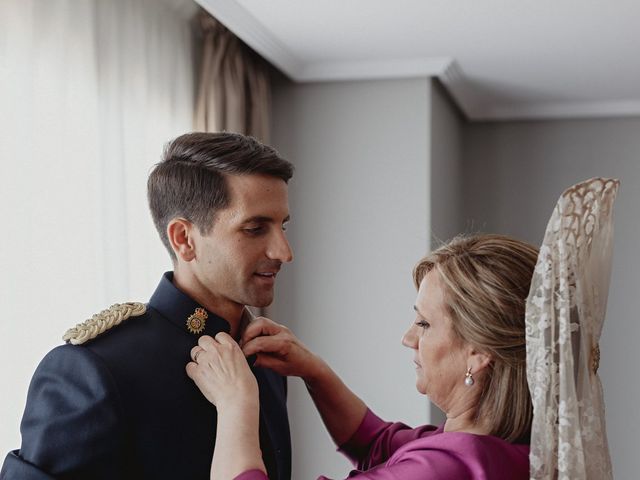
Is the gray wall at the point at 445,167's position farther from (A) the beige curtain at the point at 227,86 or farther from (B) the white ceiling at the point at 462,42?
(A) the beige curtain at the point at 227,86

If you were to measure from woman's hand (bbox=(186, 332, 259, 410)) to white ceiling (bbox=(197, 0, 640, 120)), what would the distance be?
167cm

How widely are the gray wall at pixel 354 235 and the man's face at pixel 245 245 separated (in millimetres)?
2378

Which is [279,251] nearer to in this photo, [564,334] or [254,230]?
[254,230]

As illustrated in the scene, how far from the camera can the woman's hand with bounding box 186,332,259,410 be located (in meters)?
1.79

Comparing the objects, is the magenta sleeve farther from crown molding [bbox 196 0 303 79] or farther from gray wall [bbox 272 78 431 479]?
gray wall [bbox 272 78 431 479]

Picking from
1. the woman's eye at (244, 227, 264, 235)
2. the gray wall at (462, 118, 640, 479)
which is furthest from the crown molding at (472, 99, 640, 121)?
the woman's eye at (244, 227, 264, 235)

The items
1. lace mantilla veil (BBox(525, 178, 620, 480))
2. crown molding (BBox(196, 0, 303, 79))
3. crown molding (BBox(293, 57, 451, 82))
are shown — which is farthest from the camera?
crown molding (BBox(293, 57, 451, 82))

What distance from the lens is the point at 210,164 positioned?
1.89 meters

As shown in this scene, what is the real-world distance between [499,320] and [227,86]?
7.98 feet

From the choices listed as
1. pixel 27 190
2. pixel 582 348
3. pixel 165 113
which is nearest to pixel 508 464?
pixel 582 348

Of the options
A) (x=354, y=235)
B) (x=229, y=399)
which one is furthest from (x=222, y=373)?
(x=354, y=235)

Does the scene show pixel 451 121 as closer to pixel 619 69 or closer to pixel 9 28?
pixel 619 69

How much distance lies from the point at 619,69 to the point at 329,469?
2309 millimetres

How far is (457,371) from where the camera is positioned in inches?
76.0
